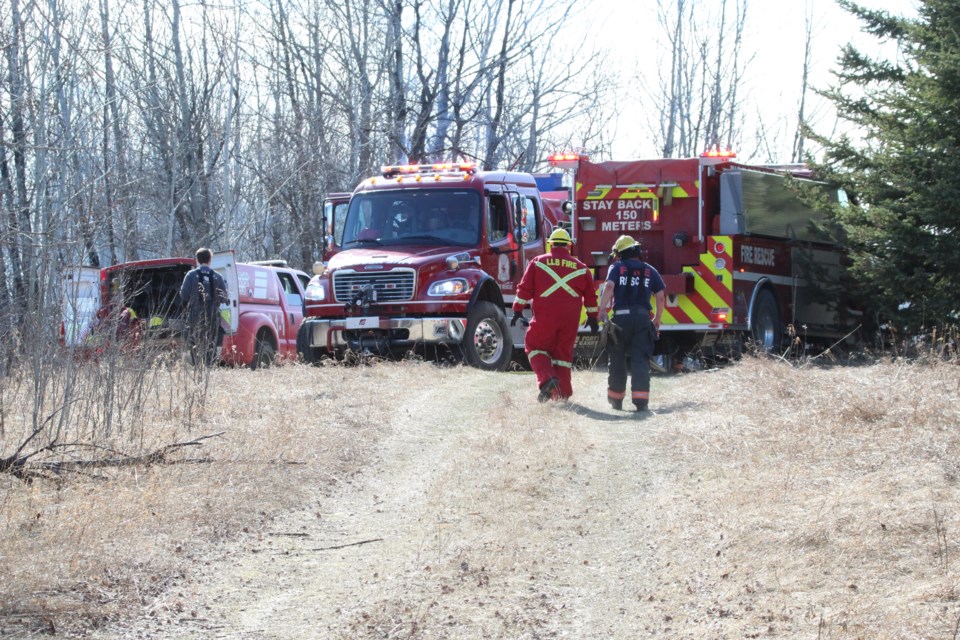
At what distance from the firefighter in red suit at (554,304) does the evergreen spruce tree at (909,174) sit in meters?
6.04

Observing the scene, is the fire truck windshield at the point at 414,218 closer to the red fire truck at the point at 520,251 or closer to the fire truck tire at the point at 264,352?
the red fire truck at the point at 520,251

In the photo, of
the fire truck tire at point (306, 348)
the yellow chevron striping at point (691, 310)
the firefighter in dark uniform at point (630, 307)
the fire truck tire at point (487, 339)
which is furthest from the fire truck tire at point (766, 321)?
the fire truck tire at point (306, 348)

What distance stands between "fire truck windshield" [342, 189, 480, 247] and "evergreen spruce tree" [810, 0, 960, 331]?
5.48m

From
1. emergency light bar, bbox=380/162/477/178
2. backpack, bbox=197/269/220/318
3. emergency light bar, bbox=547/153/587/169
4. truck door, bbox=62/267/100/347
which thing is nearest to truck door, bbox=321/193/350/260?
emergency light bar, bbox=380/162/477/178

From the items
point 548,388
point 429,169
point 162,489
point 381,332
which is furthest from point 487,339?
point 162,489

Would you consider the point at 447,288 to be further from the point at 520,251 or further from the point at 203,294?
the point at 203,294

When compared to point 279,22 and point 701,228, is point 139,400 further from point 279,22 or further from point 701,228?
point 279,22

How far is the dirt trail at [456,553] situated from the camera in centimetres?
527

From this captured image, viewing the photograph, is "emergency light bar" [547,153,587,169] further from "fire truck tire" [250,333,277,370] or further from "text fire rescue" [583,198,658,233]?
"fire truck tire" [250,333,277,370]

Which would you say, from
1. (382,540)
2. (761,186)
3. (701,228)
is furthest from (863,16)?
(382,540)

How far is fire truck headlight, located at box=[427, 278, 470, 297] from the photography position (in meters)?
15.7

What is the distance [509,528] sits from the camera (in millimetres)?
6848

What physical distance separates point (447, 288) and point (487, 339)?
0.97 metres

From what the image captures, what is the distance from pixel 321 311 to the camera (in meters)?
16.2
